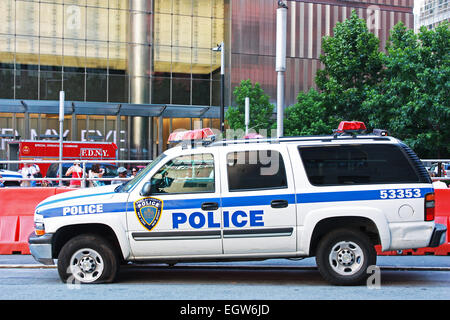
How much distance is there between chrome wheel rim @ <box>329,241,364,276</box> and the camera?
7.13m

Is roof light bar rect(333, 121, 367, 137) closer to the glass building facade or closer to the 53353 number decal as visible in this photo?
the 53353 number decal

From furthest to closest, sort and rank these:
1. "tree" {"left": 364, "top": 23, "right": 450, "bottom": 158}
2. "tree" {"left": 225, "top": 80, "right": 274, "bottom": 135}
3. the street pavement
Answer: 1. "tree" {"left": 225, "top": 80, "right": 274, "bottom": 135}
2. "tree" {"left": 364, "top": 23, "right": 450, "bottom": 158}
3. the street pavement

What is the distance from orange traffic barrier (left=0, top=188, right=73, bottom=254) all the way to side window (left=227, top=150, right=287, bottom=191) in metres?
4.96

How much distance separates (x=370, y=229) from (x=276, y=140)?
5.53 feet

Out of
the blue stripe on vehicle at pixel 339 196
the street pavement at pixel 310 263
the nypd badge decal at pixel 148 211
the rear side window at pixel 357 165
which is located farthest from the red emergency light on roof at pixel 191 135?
the blue stripe on vehicle at pixel 339 196

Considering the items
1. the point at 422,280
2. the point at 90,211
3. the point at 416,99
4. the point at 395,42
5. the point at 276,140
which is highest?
the point at 395,42

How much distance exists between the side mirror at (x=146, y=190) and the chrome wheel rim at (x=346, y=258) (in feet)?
8.02

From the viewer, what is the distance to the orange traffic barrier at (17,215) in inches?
414

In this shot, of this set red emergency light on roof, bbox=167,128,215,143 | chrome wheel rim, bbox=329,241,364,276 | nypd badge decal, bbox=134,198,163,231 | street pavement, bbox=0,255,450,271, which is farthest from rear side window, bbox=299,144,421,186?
red emergency light on roof, bbox=167,128,215,143

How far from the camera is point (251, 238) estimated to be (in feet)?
23.3

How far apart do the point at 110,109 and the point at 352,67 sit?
1779 centimetres

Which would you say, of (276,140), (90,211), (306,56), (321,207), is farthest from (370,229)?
(306,56)

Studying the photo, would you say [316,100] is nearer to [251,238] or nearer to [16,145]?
[16,145]

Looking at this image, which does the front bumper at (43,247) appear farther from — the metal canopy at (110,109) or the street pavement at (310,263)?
the metal canopy at (110,109)
